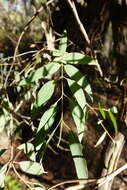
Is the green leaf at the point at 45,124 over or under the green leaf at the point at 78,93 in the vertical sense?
under

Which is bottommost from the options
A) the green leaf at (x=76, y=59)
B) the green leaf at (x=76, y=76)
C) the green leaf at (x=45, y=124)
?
the green leaf at (x=45, y=124)

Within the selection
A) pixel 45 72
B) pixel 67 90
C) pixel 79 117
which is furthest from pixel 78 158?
pixel 67 90

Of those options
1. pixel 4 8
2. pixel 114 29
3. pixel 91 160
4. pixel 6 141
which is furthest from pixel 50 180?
pixel 4 8

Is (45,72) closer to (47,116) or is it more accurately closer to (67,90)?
(47,116)

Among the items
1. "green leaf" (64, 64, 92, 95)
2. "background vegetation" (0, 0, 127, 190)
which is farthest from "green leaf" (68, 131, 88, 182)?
"green leaf" (64, 64, 92, 95)

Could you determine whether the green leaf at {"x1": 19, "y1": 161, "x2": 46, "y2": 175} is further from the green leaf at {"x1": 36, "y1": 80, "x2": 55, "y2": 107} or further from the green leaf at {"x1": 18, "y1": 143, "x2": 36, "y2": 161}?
the green leaf at {"x1": 36, "y1": 80, "x2": 55, "y2": 107}

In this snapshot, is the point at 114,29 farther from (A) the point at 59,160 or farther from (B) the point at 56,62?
(A) the point at 59,160

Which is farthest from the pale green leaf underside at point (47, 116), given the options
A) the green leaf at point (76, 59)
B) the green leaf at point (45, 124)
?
the green leaf at point (76, 59)

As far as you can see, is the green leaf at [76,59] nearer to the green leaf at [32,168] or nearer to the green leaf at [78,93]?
the green leaf at [78,93]
